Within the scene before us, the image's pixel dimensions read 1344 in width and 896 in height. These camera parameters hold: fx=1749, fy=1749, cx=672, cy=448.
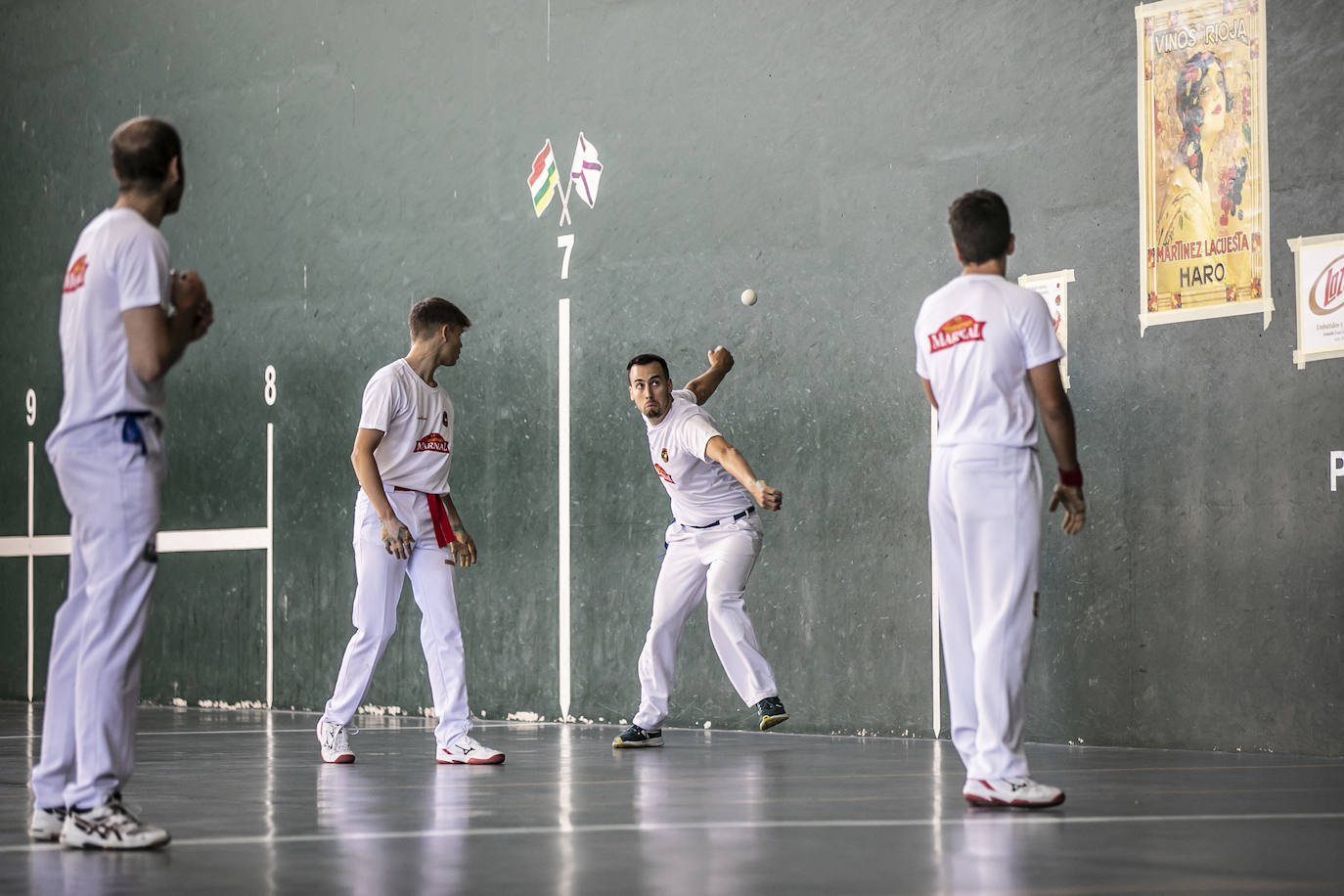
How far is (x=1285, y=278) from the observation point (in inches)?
264

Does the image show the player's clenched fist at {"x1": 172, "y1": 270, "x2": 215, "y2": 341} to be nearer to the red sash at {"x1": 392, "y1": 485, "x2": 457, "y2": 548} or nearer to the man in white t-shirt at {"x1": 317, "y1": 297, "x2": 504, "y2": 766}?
the man in white t-shirt at {"x1": 317, "y1": 297, "x2": 504, "y2": 766}

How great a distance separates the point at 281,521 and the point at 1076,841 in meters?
6.90

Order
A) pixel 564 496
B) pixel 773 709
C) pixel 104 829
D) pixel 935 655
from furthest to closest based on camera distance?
pixel 564 496, pixel 935 655, pixel 773 709, pixel 104 829

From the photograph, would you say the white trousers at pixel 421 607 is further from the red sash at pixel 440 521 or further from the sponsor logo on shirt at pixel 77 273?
the sponsor logo on shirt at pixel 77 273

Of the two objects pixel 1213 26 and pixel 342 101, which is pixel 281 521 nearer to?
pixel 342 101

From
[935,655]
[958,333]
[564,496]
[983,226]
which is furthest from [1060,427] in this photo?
[564,496]

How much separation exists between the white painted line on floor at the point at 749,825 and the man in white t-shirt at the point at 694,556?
8.67ft

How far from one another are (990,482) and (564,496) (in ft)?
14.3

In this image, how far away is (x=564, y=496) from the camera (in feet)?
29.5

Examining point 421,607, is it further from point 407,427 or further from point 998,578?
point 998,578

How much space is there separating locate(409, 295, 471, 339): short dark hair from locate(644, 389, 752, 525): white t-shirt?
1141 mm

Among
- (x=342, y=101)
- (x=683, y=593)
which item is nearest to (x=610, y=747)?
(x=683, y=593)

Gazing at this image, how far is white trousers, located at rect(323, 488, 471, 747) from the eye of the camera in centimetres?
650

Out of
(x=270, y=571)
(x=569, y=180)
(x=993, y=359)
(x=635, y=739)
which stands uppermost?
(x=569, y=180)
